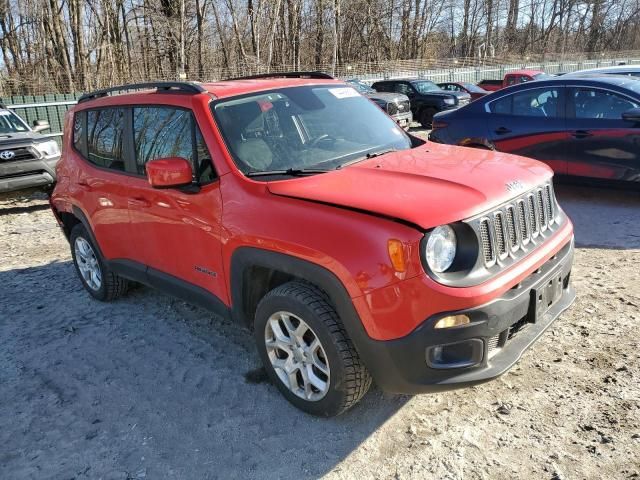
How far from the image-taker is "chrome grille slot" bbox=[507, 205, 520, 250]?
2885 mm

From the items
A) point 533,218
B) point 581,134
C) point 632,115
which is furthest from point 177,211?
point 632,115

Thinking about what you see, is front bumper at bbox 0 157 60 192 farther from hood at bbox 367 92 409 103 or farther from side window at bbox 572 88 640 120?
hood at bbox 367 92 409 103

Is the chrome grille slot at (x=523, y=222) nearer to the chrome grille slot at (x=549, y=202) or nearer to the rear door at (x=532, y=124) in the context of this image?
the chrome grille slot at (x=549, y=202)

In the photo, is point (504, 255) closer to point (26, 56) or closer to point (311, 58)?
A: point (26, 56)

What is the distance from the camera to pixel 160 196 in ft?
12.4

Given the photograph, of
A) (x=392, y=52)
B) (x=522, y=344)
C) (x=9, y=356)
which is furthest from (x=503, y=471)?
(x=392, y=52)

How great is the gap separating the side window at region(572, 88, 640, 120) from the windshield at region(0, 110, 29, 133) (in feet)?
29.5

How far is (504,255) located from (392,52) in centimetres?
4089

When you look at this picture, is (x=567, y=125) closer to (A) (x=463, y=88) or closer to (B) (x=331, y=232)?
(B) (x=331, y=232)

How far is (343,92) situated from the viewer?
4.21 meters

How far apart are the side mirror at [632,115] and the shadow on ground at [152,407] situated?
5.04 meters

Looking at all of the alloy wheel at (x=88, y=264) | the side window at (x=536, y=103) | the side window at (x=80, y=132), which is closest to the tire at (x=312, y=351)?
the alloy wheel at (x=88, y=264)

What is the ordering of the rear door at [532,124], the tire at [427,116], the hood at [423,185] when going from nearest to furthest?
the hood at [423,185] < the rear door at [532,124] < the tire at [427,116]

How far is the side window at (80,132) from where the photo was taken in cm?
481
